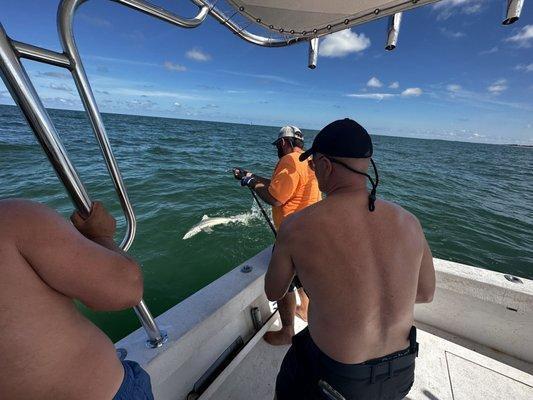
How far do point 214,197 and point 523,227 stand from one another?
11.9 metres

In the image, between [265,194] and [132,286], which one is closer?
[132,286]

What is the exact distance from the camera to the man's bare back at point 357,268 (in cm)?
124

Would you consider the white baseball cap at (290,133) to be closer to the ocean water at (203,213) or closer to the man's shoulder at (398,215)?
the man's shoulder at (398,215)

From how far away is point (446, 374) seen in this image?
8.29 ft

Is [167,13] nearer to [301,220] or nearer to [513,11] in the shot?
[301,220]

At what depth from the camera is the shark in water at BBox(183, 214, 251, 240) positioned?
7095 mm

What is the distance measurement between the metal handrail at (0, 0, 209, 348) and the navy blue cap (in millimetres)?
898

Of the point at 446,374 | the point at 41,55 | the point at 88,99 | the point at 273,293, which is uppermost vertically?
the point at 41,55

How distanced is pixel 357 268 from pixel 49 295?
1169 millimetres

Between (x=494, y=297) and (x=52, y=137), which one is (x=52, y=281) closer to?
(x=52, y=137)

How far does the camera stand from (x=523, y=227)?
10.1 m

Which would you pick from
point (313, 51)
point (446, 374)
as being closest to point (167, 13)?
point (313, 51)

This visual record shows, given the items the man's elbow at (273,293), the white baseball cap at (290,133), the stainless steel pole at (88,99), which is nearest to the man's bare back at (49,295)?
the stainless steel pole at (88,99)

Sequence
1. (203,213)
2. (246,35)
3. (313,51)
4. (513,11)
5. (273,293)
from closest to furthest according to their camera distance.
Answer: (513,11) < (273,293) < (246,35) < (313,51) < (203,213)
